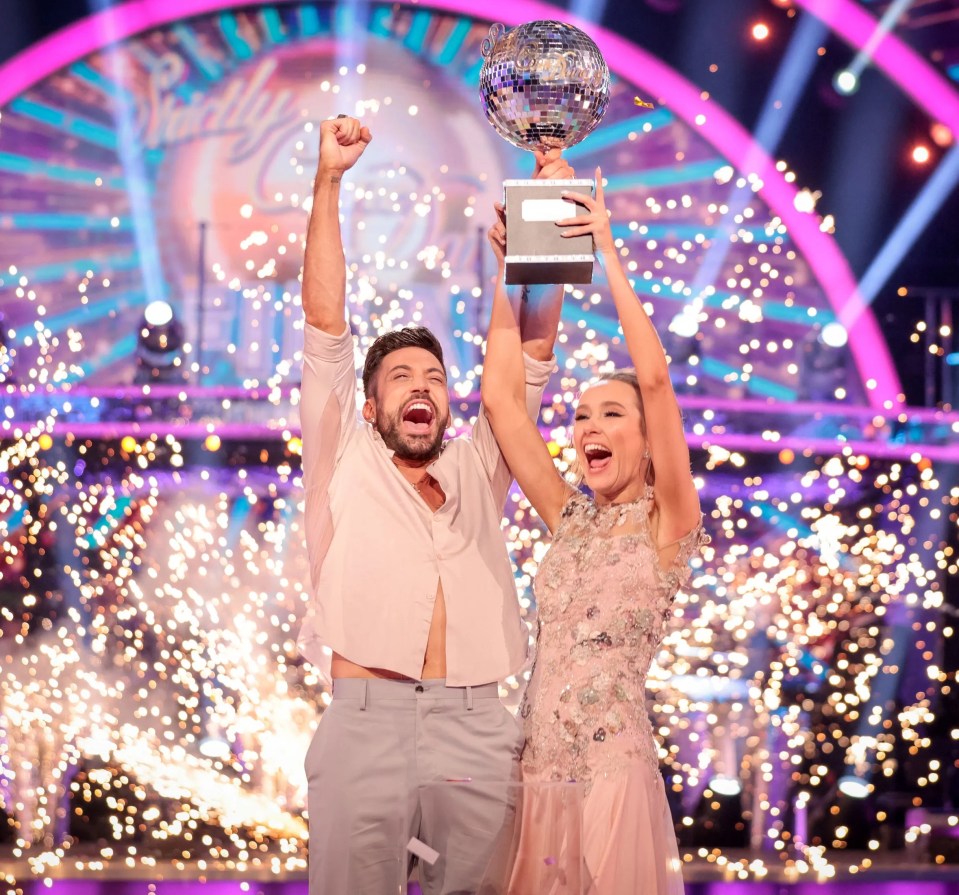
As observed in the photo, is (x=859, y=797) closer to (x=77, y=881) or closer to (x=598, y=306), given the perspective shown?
(x=598, y=306)

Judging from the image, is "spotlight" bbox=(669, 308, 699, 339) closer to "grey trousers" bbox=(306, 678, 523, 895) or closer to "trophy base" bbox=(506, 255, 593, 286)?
"trophy base" bbox=(506, 255, 593, 286)

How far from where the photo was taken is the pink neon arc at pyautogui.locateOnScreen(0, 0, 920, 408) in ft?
17.4

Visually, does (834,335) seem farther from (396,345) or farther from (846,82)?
(396,345)

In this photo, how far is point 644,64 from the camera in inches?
212

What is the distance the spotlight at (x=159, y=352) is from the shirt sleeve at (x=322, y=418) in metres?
2.77

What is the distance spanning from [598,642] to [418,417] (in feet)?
1.83

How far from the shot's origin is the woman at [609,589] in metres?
2.19

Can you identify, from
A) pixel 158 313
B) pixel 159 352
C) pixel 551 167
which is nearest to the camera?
pixel 551 167

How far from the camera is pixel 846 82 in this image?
5.38 m

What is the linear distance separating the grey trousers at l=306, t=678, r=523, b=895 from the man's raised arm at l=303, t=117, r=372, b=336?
2.29 ft

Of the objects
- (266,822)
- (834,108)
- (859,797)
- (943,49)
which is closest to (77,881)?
(266,822)

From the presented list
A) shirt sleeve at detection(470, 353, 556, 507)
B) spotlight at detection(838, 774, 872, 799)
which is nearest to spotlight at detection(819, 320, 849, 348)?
spotlight at detection(838, 774, 872, 799)

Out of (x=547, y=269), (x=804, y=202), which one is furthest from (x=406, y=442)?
(x=804, y=202)

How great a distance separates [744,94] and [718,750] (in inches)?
111
